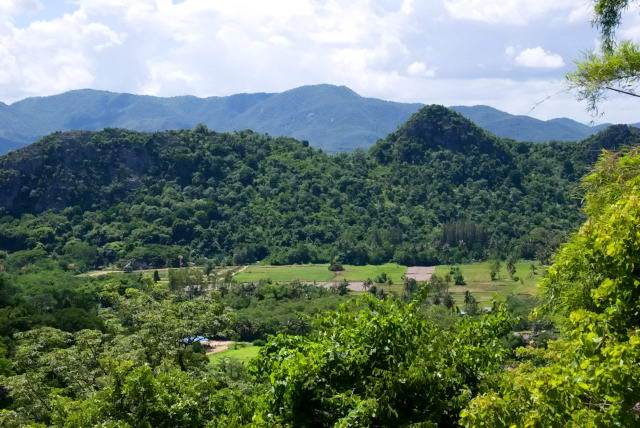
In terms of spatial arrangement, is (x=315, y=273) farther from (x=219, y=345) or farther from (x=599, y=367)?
(x=599, y=367)

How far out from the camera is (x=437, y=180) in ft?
401

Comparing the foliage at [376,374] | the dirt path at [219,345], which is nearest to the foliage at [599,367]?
the foliage at [376,374]

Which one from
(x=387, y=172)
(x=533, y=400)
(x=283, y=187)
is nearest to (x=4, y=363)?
(x=533, y=400)

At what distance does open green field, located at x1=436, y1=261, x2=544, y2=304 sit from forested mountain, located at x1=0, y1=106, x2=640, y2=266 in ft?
17.5

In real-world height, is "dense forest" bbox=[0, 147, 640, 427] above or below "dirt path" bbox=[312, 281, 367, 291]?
above

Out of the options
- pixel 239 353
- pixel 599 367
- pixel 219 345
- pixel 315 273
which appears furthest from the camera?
pixel 315 273

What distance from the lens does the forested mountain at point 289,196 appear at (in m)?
96.3

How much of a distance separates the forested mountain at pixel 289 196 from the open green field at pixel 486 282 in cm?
534

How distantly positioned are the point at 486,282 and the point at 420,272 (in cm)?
1258

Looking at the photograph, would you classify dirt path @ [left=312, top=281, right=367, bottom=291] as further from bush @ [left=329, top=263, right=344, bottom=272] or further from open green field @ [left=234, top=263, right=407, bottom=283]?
bush @ [left=329, top=263, right=344, bottom=272]

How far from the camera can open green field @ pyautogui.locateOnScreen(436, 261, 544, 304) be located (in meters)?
64.6

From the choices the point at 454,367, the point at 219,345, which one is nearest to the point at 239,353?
the point at 219,345

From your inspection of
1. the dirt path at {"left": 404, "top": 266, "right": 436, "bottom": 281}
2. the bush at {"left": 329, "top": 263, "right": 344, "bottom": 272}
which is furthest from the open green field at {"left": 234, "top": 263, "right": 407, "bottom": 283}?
the dirt path at {"left": 404, "top": 266, "right": 436, "bottom": 281}

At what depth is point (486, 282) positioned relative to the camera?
7462cm
